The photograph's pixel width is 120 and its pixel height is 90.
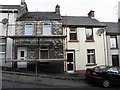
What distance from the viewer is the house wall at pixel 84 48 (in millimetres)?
22922

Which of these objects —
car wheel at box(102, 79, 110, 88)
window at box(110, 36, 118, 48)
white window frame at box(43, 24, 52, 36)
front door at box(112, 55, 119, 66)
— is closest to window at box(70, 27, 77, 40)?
white window frame at box(43, 24, 52, 36)

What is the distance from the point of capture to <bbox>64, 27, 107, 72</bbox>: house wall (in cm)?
2292

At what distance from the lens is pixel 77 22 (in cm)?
2425

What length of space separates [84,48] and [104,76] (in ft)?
23.0

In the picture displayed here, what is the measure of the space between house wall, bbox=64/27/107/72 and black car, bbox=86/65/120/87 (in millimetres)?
5710

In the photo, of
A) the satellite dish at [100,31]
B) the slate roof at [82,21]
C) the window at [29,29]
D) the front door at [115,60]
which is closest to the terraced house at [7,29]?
the window at [29,29]

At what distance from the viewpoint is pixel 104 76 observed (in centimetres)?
1655

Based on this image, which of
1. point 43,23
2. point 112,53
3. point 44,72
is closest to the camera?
point 44,72

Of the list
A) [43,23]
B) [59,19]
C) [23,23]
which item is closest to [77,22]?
[59,19]

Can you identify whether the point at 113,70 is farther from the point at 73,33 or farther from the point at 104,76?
the point at 73,33

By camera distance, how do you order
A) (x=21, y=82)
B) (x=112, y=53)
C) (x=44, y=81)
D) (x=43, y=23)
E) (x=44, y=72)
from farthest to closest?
1. (x=112, y=53)
2. (x=43, y=23)
3. (x=44, y=72)
4. (x=44, y=81)
5. (x=21, y=82)

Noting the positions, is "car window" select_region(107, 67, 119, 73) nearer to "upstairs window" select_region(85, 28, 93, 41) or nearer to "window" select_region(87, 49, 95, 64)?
"window" select_region(87, 49, 95, 64)

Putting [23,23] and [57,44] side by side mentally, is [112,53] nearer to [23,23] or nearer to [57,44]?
[57,44]

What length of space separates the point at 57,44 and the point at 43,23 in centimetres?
283
